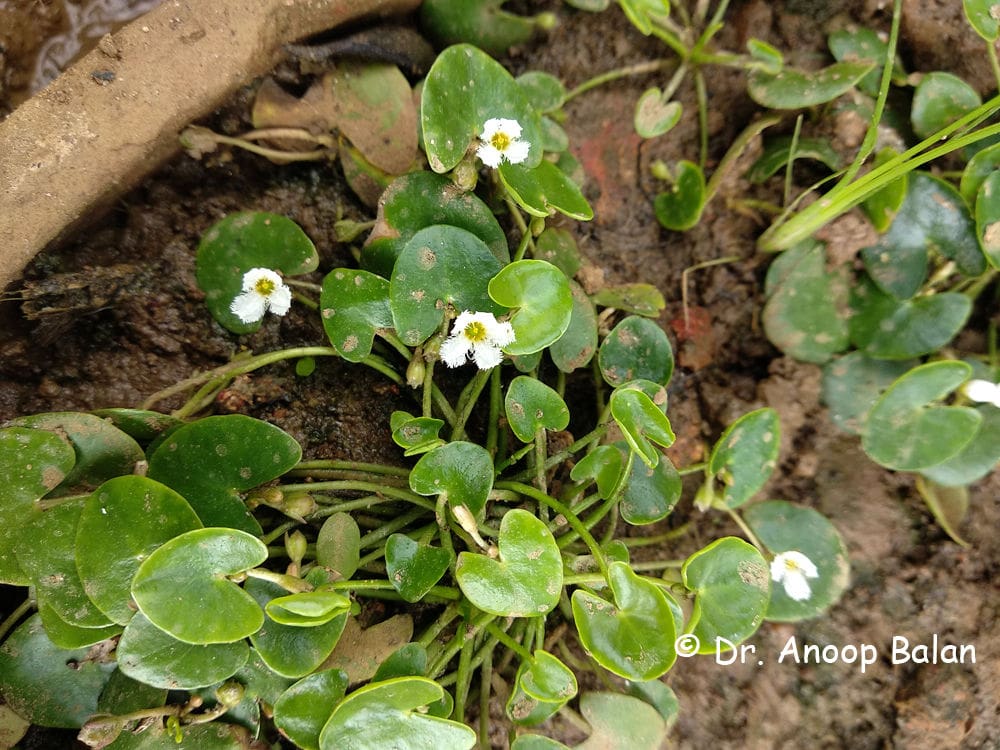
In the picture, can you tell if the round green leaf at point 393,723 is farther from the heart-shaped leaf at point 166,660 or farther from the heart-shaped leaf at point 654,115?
the heart-shaped leaf at point 654,115

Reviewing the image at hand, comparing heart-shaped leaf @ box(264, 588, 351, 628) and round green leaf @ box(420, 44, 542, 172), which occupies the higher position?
round green leaf @ box(420, 44, 542, 172)

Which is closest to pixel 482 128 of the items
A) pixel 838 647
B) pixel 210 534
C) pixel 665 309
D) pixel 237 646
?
pixel 665 309

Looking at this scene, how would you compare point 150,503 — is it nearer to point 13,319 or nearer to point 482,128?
point 13,319

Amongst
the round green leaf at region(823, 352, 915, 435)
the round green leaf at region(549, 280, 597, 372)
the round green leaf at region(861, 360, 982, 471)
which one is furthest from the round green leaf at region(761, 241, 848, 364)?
the round green leaf at region(549, 280, 597, 372)

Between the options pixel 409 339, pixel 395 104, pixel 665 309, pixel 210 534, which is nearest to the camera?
pixel 210 534

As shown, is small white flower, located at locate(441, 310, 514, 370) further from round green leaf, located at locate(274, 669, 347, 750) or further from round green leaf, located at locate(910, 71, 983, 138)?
round green leaf, located at locate(910, 71, 983, 138)

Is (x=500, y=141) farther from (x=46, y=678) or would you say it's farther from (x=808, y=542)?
(x=46, y=678)
